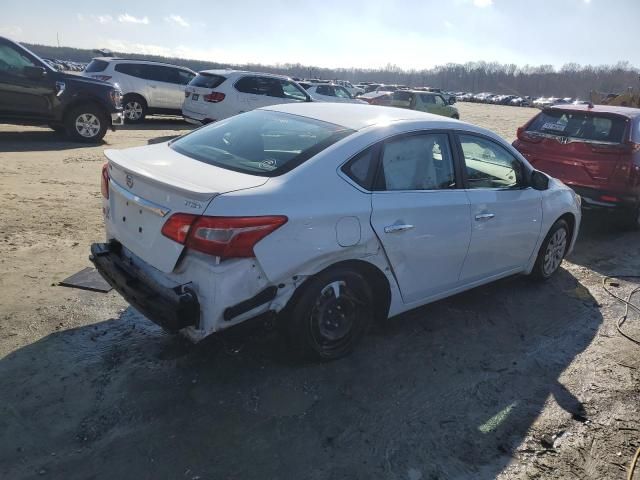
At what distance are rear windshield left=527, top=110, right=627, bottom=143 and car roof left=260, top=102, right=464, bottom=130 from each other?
13.1 ft

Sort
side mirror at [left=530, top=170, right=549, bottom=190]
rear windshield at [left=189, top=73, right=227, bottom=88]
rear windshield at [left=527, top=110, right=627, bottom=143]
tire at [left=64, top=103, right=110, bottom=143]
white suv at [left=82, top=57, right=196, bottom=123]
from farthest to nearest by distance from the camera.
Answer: white suv at [left=82, top=57, right=196, bottom=123] < rear windshield at [left=189, top=73, right=227, bottom=88] < tire at [left=64, top=103, right=110, bottom=143] < rear windshield at [left=527, top=110, right=627, bottom=143] < side mirror at [left=530, top=170, right=549, bottom=190]

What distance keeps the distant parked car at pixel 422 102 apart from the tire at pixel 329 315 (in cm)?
1894

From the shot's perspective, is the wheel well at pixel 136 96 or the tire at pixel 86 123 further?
the wheel well at pixel 136 96

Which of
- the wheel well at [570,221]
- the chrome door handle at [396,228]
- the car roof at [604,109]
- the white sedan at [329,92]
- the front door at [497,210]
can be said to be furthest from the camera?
the white sedan at [329,92]

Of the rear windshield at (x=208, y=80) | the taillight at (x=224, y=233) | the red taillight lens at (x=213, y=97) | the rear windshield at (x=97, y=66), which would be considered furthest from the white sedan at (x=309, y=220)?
the rear windshield at (x=97, y=66)

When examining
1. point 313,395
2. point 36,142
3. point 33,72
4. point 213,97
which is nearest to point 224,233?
point 313,395

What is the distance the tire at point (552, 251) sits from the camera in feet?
16.5

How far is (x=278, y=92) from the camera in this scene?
45.5 ft

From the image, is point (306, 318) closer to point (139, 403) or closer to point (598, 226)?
point (139, 403)

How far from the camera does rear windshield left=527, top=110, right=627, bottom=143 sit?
696 cm

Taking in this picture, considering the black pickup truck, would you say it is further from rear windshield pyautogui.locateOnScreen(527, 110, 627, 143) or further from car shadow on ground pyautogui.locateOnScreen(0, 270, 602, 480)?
rear windshield pyautogui.locateOnScreen(527, 110, 627, 143)

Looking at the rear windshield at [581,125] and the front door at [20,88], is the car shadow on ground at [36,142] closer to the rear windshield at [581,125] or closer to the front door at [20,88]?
the front door at [20,88]

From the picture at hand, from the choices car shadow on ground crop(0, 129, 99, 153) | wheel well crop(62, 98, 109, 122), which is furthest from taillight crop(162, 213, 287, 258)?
wheel well crop(62, 98, 109, 122)

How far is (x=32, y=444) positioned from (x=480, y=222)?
324 cm
